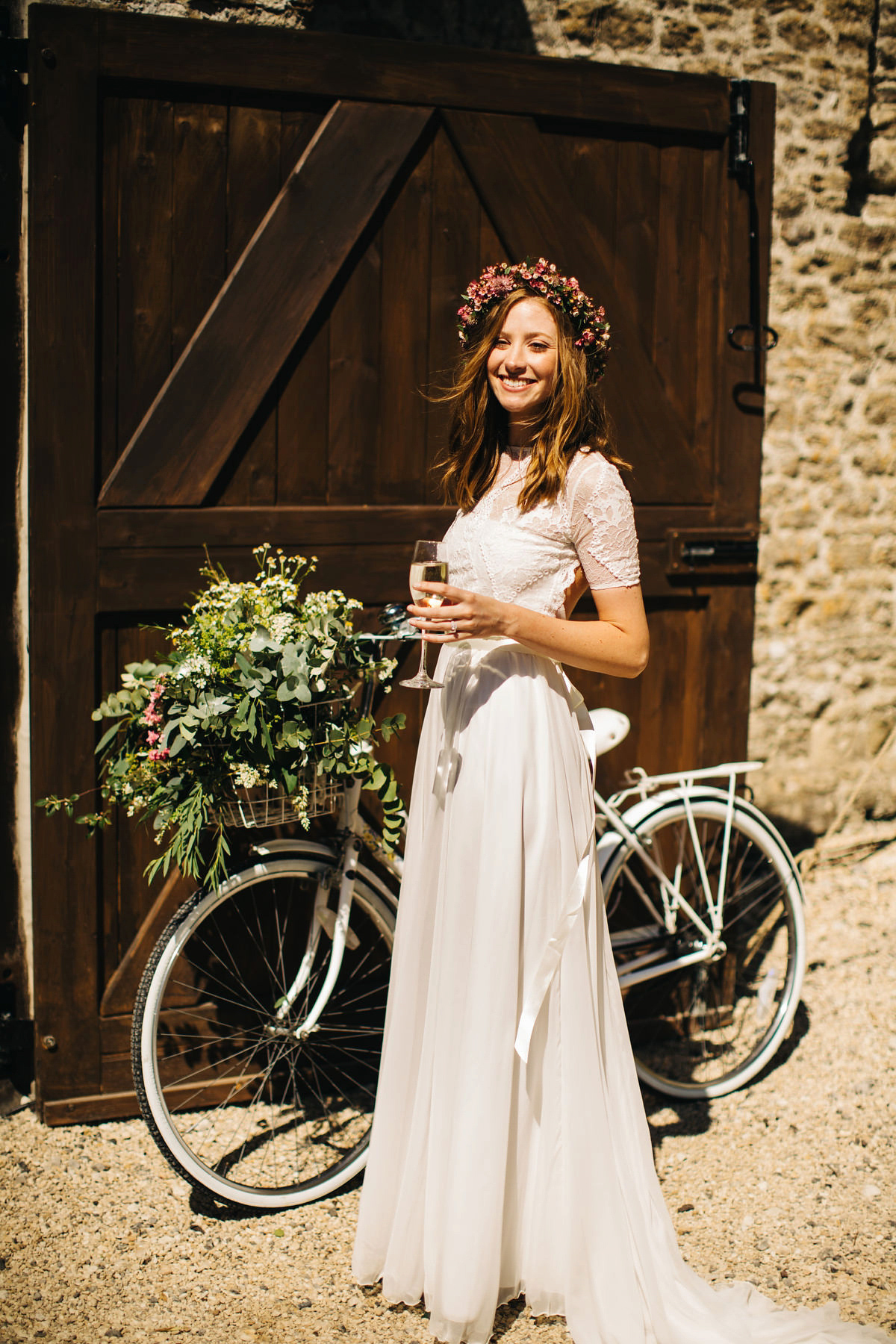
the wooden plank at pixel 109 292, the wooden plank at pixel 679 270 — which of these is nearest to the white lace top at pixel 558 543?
the wooden plank at pixel 109 292

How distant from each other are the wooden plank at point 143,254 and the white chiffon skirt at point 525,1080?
50.6 inches

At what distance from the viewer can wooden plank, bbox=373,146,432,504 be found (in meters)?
3.36

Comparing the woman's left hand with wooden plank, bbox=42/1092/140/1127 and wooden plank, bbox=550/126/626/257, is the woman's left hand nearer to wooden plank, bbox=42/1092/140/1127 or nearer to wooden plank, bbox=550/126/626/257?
wooden plank, bbox=550/126/626/257

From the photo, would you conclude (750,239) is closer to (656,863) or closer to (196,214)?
(196,214)

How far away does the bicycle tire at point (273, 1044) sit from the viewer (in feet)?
10.5

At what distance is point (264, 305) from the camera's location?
128 inches

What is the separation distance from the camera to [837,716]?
4906 mm

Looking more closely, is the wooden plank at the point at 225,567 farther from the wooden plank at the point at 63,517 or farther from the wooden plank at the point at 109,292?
the wooden plank at the point at 109,292

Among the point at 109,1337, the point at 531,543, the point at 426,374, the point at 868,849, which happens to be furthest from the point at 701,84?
the point at 109,1337

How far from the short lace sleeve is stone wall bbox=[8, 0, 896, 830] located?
2.35 meters

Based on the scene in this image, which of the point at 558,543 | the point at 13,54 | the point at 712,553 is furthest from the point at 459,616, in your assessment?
the point at 13,54

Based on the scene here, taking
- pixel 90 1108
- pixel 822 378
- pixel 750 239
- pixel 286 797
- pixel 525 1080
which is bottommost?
→ pixel 90 1108

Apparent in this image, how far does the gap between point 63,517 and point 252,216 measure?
1035 millimetres

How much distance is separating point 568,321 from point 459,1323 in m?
2.35
